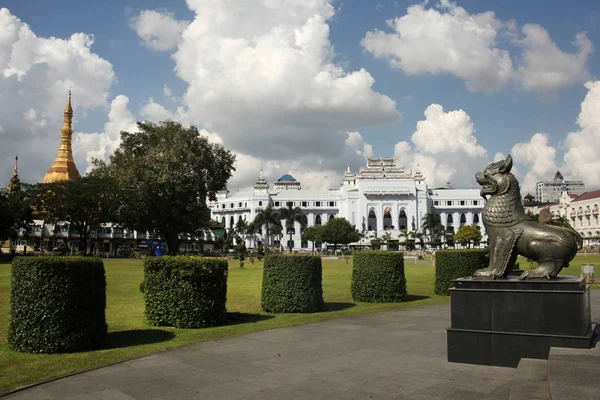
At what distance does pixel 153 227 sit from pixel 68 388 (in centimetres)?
4434

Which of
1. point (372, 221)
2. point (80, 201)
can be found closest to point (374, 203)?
point (372, 221)

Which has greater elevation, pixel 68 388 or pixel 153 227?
pixel 153 227

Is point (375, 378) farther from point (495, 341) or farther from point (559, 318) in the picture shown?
point (559, 318)

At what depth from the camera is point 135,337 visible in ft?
31.1

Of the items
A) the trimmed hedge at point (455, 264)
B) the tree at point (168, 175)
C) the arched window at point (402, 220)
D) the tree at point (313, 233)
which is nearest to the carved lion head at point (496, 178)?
the trimmed hedge at point (455, 264)

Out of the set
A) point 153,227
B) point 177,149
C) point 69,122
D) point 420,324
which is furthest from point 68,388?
point 69,122

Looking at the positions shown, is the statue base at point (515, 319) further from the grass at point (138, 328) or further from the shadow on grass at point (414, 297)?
the shadow on grass at point (414, 297)

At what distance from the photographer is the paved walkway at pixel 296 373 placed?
5902 millimetres

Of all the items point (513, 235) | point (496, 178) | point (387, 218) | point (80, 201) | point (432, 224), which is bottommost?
point (513, 235)

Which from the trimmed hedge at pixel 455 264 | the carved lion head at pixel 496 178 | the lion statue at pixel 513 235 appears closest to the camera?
the lion statue at pixel 513 235

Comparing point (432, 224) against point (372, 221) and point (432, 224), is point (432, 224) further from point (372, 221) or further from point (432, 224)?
point (372, 221)

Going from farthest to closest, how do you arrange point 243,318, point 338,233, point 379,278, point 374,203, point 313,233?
point 374,203 → point 313,233 → point 338,233 → point 379,278 → point 243,318

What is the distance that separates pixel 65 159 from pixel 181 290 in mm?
84544

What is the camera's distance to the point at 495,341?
7.12 meters
